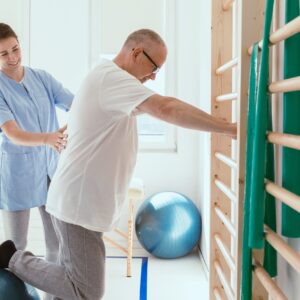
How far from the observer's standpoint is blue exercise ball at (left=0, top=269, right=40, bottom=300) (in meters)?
1.94

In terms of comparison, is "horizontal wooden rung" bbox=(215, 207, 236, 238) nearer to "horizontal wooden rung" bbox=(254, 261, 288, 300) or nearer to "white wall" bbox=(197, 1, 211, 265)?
"horizontal wooden rung" bbox=(254, 261, 288, 300)

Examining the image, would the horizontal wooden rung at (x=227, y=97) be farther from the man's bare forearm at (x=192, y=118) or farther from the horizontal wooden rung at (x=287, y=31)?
the horizontal wooden rung at (x=287, y=31)

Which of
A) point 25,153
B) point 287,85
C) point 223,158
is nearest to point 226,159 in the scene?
point 223,158

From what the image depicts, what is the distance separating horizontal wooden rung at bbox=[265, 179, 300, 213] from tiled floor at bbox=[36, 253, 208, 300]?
1.82m

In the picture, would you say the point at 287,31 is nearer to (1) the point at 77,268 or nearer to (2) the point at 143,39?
(2) the point at 143,39

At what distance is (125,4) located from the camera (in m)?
3.89

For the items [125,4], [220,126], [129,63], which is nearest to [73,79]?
[125,4]

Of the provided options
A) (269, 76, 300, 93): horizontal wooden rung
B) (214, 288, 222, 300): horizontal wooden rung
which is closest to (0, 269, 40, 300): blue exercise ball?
(214, 288, 222, 300): horizontal wooden rung

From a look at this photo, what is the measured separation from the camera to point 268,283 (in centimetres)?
133

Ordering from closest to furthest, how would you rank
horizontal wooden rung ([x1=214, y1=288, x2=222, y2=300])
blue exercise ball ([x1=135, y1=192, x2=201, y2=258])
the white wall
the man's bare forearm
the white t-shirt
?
the man's bare forearm
the white t-shirt
horizontal wooden rung ([x1=214, y1=288, x2=222, y2=300])
the white wall
blue exercise ball ([x1=135, y1=192, x2=201, y2=258])

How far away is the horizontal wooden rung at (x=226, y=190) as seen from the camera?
178 cm

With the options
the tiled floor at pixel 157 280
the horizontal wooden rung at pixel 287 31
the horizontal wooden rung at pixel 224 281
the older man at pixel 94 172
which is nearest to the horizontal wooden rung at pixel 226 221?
the horizontal wooden rung at pixel 224 281

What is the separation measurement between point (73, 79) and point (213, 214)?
2.21 m

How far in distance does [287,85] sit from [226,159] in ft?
2.56
